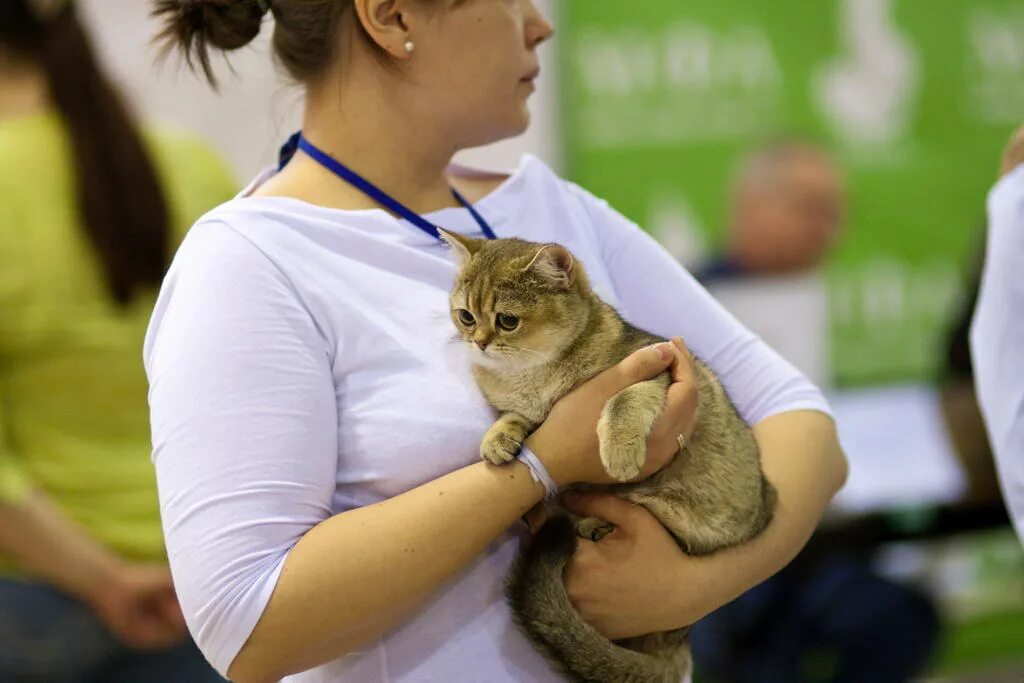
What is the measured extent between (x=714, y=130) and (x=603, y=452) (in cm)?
217

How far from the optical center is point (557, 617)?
1.08 meters

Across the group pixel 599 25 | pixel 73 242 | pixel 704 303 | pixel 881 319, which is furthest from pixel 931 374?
pixel 73 242

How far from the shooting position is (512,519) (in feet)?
3.44

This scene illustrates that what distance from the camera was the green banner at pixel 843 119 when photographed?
291 cm

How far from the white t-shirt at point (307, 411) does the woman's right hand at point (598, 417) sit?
77mm

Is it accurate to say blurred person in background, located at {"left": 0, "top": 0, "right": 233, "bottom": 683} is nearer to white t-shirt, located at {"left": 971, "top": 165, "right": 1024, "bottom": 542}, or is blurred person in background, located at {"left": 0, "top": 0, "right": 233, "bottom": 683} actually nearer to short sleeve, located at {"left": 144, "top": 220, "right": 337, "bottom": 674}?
short sleeve, located at {"left": 144, "top": 220, "right": 337, "bottom": 674}

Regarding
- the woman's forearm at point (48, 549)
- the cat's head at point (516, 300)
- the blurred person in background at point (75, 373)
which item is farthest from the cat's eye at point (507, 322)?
the woman's forearm at point (48, 549)

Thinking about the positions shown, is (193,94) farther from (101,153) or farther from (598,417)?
(598,417)

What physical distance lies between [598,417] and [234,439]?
0.36 meters

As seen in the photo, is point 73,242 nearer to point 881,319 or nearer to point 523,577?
point 523,577

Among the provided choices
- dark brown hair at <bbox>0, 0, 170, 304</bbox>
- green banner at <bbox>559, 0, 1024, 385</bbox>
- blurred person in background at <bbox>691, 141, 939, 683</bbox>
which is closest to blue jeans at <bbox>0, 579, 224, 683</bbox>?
dark brown hair at <bbox>0, 0, 170, 304</bbox>

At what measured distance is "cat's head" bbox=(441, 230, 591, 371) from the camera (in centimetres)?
116

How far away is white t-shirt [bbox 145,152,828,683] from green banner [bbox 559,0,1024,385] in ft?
5.88

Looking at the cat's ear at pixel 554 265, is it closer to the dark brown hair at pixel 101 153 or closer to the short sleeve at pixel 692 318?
the short sleeve at pixel 692 318
